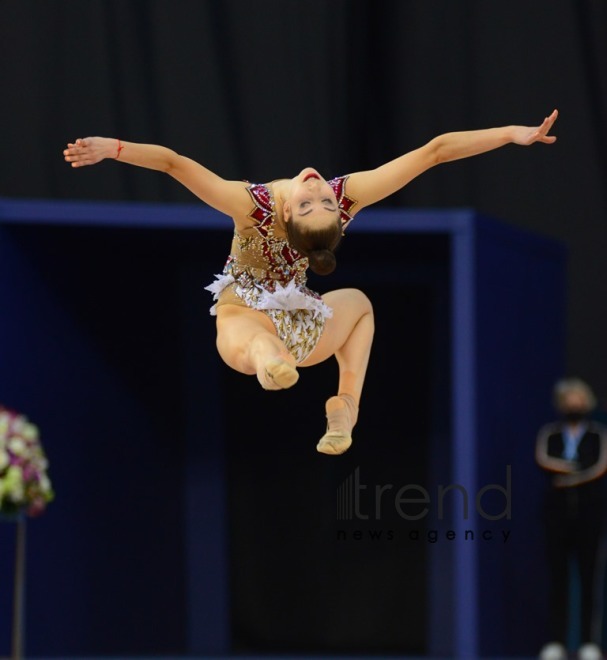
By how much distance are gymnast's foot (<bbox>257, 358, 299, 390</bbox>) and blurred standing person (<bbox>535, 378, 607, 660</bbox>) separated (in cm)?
333

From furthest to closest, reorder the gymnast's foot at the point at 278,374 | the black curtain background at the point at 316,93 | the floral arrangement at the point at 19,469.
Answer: the black curtain background at the point at 316,93 < the floral arrangement at the point at 19,469 < the gymnast's foot at the point at 278,374

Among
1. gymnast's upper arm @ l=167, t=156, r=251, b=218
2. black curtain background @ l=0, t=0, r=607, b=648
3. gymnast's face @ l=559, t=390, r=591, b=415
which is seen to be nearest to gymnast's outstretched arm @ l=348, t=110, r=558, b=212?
gymnast's upper arm @ l=167, t=156, r=251, b=218

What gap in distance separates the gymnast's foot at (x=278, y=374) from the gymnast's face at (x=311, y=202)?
0.28m

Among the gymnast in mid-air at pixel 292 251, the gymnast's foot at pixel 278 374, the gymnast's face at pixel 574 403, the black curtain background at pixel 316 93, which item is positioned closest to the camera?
the gymnast's foot at pixel 278 374

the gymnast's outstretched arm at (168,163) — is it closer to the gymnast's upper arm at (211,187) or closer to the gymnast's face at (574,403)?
the gymnast's upper arm at (211,187)

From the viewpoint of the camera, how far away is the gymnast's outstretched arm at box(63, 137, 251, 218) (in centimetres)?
241

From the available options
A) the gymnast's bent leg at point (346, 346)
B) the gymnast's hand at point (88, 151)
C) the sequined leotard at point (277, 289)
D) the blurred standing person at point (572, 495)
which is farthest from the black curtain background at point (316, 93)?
the gymnast's hand at point (88, 151)

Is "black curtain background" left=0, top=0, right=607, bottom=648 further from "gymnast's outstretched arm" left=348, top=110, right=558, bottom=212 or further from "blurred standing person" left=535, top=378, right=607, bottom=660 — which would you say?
"gymnast's outstretched arm" left=348, top=110, right=558, bottom=212

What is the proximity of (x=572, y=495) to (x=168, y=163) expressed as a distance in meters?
3.52

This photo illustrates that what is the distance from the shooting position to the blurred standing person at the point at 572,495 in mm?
5570

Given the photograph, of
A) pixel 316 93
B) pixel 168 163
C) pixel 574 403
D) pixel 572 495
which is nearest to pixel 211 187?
pixel 168 163

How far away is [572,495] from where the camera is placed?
18.4ft

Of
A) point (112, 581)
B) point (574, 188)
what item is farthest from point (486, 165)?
point (112, 581)

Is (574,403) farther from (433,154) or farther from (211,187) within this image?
(211,187)
